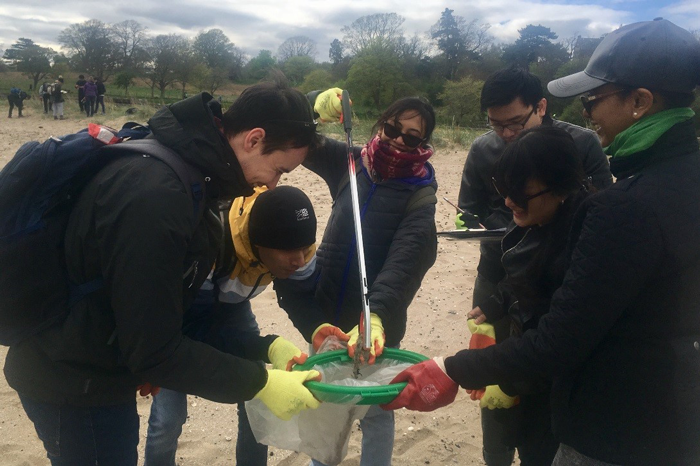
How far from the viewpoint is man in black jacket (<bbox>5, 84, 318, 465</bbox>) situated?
1.32 m

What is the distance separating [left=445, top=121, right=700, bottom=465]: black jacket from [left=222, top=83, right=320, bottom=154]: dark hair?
0.91 metres

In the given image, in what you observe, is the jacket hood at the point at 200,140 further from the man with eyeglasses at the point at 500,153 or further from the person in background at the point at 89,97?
the person in background at the point at 89,97

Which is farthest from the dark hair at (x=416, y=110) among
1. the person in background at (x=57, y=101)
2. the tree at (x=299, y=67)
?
the tree at (x=299, y=67)

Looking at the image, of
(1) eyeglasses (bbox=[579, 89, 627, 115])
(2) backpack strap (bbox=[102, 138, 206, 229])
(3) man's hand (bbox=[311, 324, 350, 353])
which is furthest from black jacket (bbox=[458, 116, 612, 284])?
(2) backpack strap (bbox=[102, 138, 206, 229])

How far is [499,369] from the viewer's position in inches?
66.4

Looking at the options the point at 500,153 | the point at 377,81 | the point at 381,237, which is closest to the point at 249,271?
the point at 381,237

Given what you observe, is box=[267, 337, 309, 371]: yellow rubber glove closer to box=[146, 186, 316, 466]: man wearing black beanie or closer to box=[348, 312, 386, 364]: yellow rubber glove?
box=[146, 186, 316, 466]: man wearing black beanie

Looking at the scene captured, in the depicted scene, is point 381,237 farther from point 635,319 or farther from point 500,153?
point 635,319

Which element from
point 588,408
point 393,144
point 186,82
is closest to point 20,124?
point 186,82

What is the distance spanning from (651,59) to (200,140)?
4.39 ft

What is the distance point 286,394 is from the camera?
1.77m

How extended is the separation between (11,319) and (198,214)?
1.95 feet

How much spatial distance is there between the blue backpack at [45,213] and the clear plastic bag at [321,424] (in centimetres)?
94

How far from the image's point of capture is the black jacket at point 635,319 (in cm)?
134
